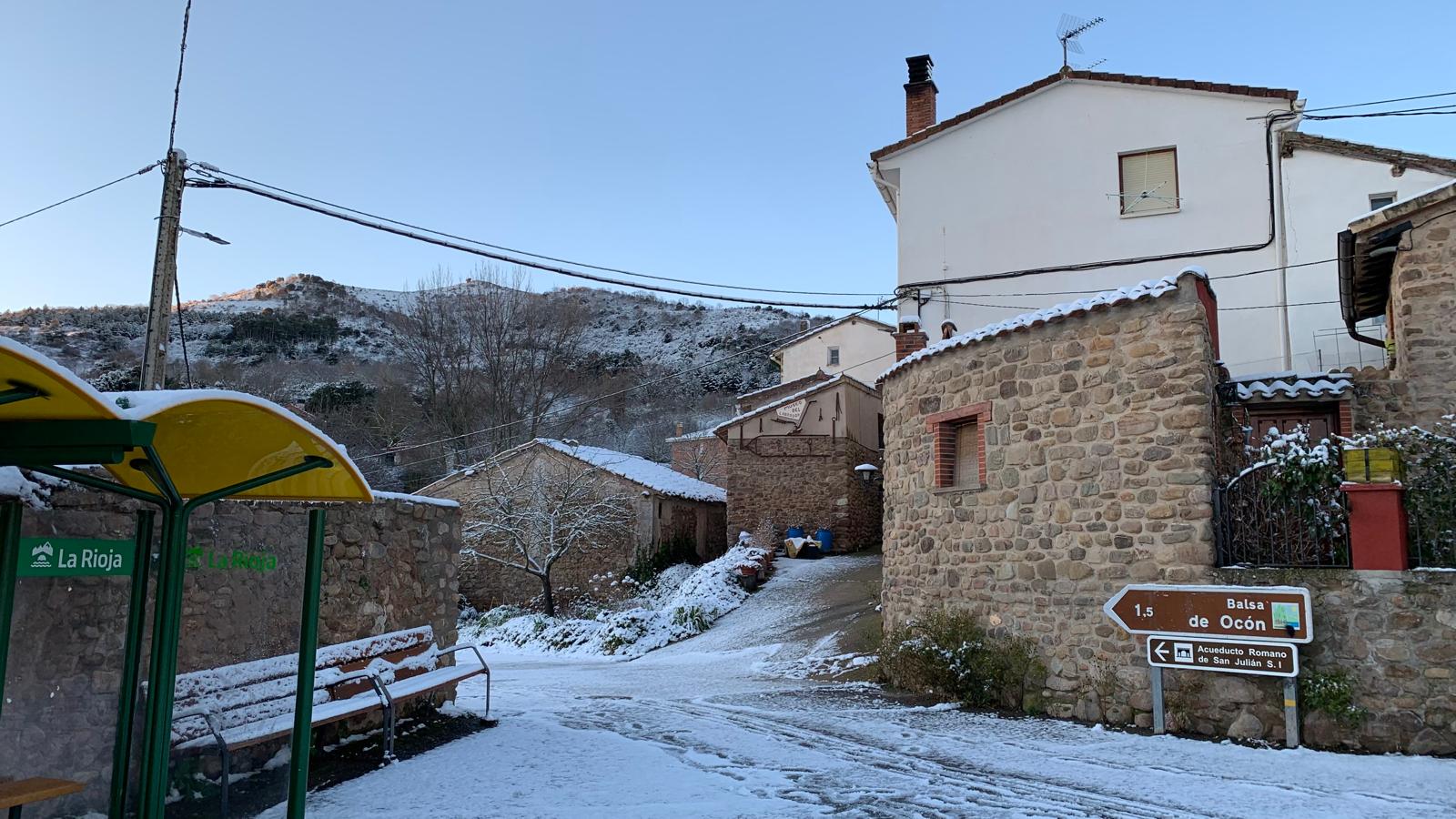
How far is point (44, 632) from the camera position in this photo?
4.56m

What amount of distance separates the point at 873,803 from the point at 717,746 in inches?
78.9

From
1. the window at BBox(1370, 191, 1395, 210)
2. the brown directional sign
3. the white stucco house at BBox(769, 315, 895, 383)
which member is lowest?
the brown directional sign

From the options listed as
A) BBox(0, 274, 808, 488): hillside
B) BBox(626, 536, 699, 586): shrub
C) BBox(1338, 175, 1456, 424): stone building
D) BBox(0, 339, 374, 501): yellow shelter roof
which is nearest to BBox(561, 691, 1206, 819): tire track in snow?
BBox(0, 339, 374, 501): yellow shelter roof

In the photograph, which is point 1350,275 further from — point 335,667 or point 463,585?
point 463,585

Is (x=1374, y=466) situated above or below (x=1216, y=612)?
above

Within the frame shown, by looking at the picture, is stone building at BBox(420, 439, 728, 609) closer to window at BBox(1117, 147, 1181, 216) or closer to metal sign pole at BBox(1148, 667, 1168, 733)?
window at BBox(1117, 147, 1181, 216)

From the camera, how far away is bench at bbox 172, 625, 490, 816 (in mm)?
5398

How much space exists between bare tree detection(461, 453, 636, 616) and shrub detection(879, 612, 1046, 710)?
14.1 metres

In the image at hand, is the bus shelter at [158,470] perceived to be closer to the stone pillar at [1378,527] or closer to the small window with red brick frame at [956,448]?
the small window with red brick frame at [956,448]

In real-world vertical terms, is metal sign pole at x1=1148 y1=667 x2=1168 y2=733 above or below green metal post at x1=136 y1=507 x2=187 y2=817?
below

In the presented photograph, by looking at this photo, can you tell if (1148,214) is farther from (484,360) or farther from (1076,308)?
(484,360)

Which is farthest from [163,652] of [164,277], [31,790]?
[164,277]

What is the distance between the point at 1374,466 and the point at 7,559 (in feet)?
28.1

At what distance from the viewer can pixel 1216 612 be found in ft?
25.4
